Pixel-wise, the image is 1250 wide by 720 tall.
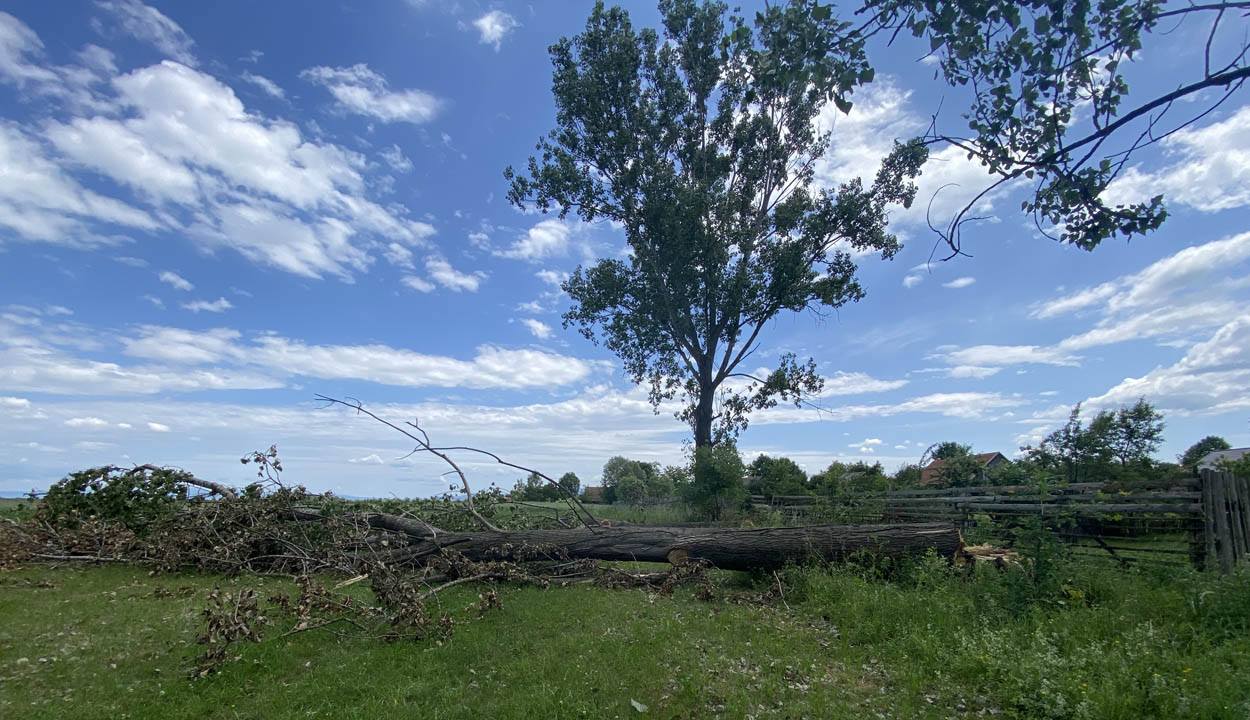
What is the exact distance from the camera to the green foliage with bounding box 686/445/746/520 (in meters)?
17.6

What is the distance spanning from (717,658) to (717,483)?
12.8 metres

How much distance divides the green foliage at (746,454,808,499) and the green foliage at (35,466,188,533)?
16449 millimetres

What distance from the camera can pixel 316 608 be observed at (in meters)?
5.88

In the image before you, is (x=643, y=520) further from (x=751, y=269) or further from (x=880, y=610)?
(x=880, y=610)

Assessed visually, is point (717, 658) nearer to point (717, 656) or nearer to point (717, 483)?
point (717, 656)

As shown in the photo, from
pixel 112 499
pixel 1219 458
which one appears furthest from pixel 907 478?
pixel 112 499

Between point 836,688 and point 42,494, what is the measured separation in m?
12.0

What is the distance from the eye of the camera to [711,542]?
8.44 m

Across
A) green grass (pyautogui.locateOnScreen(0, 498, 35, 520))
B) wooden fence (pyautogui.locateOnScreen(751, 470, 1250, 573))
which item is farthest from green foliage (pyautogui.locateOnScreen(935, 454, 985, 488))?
green grass (pyautogui.locateOnScreen(0, 498, 35, 520))

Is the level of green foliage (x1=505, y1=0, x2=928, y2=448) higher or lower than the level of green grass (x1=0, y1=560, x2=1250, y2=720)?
higher

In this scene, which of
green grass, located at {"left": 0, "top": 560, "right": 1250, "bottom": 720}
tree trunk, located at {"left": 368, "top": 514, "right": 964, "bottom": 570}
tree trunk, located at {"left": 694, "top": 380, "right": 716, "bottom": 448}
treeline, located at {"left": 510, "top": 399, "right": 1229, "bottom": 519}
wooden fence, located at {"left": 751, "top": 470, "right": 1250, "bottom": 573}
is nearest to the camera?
green grass, located at {"left": 0, "top": 560, "right": 1250, "bottom": 720}

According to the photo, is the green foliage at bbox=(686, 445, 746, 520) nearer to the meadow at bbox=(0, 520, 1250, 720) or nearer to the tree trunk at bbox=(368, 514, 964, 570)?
the tree trunk at bbox=(368, 514, 964, 570)

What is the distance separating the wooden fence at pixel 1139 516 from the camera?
7031 mm

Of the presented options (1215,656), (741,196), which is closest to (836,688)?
(1215,656)
